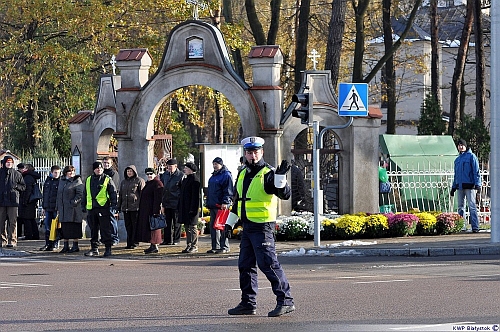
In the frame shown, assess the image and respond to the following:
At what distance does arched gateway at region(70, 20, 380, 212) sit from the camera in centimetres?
2317

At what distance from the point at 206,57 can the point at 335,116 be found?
3234 millimetres

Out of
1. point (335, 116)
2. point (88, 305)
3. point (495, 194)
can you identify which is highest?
point (335, 116)

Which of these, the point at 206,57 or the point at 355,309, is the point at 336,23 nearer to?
the point at 206,57

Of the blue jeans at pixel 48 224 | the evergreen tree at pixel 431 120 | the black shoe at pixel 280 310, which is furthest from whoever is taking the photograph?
the evergreen tree at pixel 431 120

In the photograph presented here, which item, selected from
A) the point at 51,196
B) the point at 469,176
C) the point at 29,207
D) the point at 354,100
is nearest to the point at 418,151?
the point at 469,176

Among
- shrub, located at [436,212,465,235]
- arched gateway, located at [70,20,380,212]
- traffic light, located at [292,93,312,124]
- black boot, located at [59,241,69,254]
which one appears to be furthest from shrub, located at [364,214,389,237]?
black boot, located at [59,241,69,254]

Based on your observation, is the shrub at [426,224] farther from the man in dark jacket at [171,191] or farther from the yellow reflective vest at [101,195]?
the yellow reflective vest at [101,195]

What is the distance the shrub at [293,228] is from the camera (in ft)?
70.3

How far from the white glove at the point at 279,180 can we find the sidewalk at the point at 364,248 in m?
8.05

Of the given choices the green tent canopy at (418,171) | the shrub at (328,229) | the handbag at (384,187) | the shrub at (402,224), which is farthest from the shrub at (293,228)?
the green tent canopy at (418,171)

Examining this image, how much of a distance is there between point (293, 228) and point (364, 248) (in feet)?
8.94

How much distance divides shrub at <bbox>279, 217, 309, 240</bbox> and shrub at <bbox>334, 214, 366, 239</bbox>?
66cm

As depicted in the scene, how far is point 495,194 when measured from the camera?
19.3 metres

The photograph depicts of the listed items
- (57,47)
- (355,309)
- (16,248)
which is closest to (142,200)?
(16,248)
